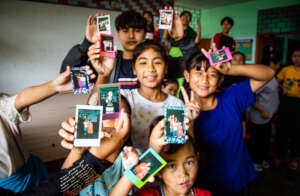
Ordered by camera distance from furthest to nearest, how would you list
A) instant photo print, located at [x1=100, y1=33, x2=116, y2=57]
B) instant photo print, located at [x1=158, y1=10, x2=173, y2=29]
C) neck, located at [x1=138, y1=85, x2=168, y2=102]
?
instant photo print, located at [x1=158, y1=10, x2=173, y2=29], neck, located at [x1=138, y1=85, x2=168, y2=102], instant photo print, located at [x1=100, y1=33, x2=116, y2=57]

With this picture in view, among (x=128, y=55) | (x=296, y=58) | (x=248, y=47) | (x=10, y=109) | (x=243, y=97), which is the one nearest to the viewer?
(x=10, y=109)

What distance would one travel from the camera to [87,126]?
99cm

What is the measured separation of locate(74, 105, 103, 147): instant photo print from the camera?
979 millimetres

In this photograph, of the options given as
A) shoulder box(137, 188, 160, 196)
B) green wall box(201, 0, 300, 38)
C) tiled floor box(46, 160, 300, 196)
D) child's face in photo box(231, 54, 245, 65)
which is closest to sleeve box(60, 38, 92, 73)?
shoulder box(137, 188, 160, 196)

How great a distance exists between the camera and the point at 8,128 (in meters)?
1.28

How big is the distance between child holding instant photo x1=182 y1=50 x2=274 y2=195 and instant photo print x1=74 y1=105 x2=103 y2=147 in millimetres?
684

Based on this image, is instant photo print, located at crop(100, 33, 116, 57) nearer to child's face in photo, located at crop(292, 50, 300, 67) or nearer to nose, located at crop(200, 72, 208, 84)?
nose, located at crop(200, 72, 208, 84)

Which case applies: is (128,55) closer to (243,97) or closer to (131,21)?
(131,21)

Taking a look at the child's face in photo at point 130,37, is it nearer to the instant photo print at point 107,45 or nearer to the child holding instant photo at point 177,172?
the instant photo print at point 107,45

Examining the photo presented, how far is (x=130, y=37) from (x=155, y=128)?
4.08ft

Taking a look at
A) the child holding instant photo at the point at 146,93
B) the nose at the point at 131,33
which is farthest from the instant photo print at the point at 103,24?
the nose at the point at 131,33

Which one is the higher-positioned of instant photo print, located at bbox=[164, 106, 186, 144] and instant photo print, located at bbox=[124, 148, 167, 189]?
instant photo print, located at bbox=[164, 106, 186, 144]

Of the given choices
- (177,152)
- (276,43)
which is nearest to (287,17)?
(276,43)

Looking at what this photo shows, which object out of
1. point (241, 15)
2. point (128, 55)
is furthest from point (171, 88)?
point (241, 15)
